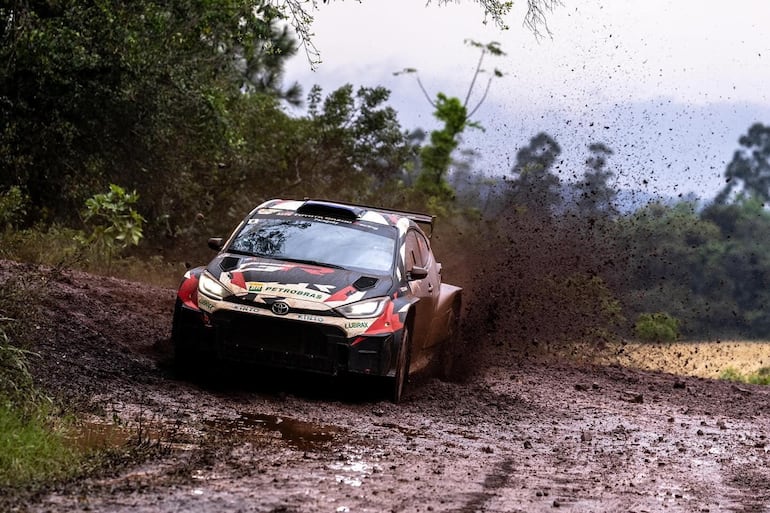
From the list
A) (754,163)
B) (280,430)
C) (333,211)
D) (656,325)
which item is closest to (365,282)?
(333,211)

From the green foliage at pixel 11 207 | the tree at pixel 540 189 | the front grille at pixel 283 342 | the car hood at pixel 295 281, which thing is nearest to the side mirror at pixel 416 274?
the car hood at pixel 295 281

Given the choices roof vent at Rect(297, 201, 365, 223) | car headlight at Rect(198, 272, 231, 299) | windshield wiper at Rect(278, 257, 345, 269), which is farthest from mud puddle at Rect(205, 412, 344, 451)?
roof vent at Rect(297, 201, 365, 223)

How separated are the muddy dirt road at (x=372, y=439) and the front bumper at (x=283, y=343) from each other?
35 centimetres

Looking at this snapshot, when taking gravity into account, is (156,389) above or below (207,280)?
below

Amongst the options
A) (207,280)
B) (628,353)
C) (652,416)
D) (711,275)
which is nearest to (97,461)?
(207,280)

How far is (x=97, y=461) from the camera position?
22.6ft

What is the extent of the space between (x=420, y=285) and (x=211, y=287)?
234 centimetres

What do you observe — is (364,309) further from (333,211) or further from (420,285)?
(333,211)

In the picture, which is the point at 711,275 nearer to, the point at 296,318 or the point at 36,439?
the point at 296,318

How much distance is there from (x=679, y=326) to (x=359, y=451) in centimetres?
2186

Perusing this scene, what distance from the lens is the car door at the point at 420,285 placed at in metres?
11.4

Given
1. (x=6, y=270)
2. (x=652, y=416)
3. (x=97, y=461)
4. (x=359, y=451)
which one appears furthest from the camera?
(x=6, y=270)

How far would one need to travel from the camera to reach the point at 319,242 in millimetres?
11258

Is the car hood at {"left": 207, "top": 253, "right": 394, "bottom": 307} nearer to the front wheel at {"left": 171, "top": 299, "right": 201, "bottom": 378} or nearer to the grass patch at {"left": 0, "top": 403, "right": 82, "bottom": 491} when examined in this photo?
the front wheel at {"left": 171, "top": 299, "right": 201, "bottom": 378}
